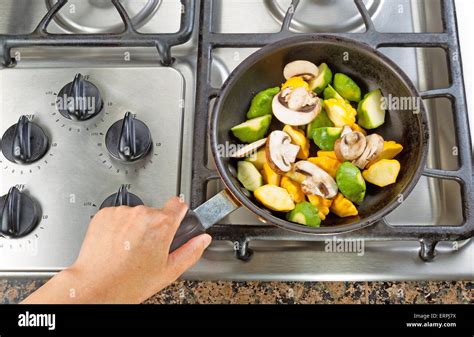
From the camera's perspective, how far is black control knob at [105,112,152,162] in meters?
0.76

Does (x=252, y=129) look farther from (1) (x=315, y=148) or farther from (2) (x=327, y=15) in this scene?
(2) (x=327, y=15)

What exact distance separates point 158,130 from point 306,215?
0.27 meters

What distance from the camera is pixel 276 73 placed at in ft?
2.63

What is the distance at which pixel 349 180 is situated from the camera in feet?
2.33

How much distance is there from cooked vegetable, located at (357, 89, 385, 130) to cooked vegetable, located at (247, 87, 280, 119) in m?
0.13

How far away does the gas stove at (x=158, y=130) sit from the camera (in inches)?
29.8

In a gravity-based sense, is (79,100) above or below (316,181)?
above

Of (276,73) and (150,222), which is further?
(276,73)

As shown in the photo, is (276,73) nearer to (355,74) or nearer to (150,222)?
(355,74)

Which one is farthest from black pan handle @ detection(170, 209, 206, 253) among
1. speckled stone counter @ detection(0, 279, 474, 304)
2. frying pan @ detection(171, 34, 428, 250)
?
speckled stone counter @ detection(0, 279, 474, 304)

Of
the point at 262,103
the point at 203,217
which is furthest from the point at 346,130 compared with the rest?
the point at 203,217
